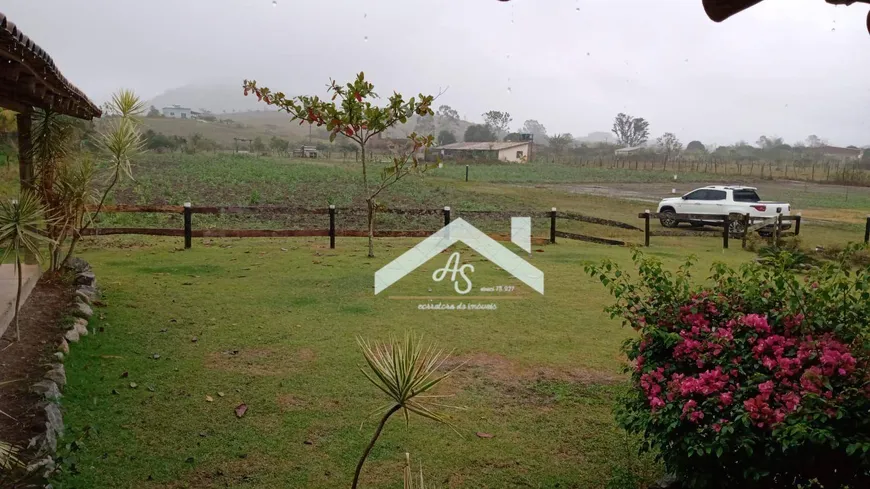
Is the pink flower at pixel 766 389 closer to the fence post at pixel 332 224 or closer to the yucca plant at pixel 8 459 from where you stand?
the yucca plant at pixel 8 459

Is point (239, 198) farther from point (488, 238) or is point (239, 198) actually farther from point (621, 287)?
point (621, 287)

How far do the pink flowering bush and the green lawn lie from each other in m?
0.66

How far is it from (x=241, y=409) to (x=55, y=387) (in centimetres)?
95

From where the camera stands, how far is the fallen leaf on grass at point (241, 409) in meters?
3.34

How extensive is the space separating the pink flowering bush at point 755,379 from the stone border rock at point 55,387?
7.56 ft

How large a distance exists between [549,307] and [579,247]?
12.7ft

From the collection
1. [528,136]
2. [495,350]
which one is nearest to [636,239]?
[495,350]

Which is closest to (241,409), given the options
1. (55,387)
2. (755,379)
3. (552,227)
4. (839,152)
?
(55,387)

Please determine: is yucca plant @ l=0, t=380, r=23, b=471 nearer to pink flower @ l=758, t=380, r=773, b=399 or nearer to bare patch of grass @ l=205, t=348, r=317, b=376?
bare patch of grass @ l=205, t=348, r=317, b=376

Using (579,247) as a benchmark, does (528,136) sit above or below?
above

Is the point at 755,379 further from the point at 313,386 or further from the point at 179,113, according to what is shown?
the point at 179,113

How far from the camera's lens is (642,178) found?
90.8 feet

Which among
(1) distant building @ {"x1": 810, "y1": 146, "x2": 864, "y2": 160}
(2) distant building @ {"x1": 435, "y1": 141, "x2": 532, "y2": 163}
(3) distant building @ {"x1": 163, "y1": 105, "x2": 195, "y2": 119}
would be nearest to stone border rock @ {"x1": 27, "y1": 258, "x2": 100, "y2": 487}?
(1) distant building @ {"x1": 810, "y1": 146, "x2": 864, "y2": 160}

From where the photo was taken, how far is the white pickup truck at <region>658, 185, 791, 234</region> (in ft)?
39.2
